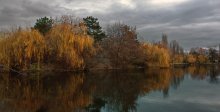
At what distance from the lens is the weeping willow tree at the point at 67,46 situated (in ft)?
146

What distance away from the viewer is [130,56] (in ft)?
211

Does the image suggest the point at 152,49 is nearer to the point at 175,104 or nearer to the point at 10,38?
the point at 10,38

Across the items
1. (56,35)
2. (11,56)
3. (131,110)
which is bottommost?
(131,110)

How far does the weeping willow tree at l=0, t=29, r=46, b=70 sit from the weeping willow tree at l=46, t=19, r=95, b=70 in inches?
86.9

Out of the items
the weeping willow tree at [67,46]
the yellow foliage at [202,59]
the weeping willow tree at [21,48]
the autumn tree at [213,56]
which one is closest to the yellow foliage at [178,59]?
the yellow foliage at [202,59]

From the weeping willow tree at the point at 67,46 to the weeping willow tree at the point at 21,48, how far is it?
2.21m

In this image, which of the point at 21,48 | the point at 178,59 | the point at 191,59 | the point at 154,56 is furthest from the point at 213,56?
the point at 21,48

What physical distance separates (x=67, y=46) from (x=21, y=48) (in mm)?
Answer: 6640

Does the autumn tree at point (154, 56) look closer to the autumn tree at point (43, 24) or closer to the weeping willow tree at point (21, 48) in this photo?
the autumn tree at point (43, 24)

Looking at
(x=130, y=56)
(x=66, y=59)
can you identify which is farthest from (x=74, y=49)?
(x=130, y=56)

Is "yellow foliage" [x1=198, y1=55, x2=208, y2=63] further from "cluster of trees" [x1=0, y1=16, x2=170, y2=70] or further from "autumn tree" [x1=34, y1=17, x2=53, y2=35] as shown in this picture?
"autumn tree" [x1=34, y1=17, x2=53, y2=35]

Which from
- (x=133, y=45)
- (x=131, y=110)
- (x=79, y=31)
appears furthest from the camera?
(x=133, y=45)

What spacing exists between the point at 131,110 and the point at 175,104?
10.00 feet

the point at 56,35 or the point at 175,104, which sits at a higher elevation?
the point at 56,35
